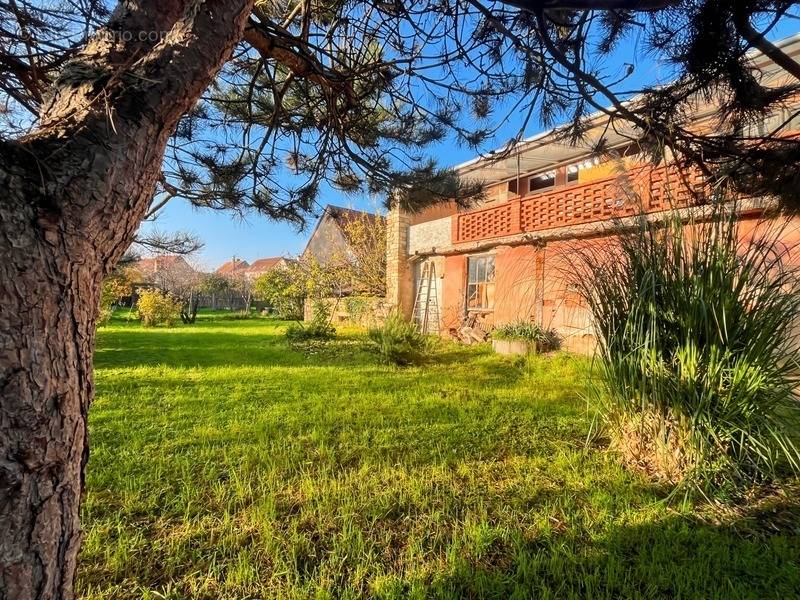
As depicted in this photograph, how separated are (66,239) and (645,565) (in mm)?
2202

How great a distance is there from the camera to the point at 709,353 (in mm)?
1981

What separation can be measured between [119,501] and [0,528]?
5.35ft

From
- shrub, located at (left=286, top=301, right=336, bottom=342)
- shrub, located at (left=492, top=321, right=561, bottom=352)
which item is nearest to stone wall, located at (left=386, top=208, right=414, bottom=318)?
shrub, located at (left=286, top=301, right=336, bottom=342)

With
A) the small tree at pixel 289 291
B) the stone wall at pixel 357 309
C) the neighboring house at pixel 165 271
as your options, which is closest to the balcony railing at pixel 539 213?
the stone wall at pixel 357 309

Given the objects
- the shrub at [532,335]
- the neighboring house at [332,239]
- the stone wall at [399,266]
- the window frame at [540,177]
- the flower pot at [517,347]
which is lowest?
the flower pot at [517,347]

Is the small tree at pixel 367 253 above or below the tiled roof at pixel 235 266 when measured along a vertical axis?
below

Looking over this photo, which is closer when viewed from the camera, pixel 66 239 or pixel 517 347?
pixel 66 239

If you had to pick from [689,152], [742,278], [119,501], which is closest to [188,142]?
[119,501]

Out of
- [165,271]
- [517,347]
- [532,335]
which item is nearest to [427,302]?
[532,335]

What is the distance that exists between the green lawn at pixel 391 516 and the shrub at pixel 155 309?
453 inches

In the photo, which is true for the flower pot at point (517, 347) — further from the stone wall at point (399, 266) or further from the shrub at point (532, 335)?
the stone wall at point (399, 266)

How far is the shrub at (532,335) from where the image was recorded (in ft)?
24.0

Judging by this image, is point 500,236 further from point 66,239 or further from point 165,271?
point 165,271

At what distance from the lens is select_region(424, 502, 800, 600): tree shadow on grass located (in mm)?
1320
